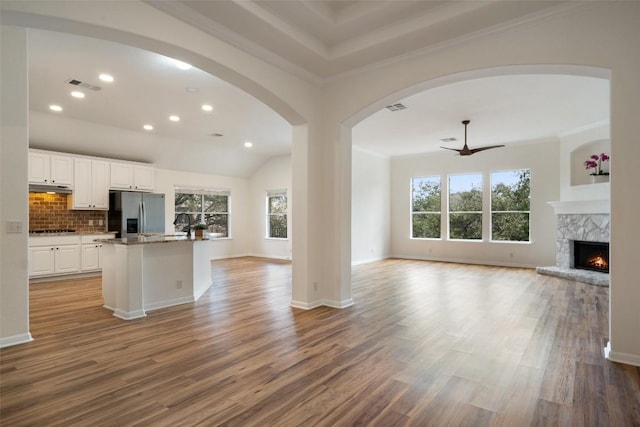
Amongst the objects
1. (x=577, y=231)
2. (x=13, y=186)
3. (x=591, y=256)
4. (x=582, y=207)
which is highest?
(x=13, y=186)

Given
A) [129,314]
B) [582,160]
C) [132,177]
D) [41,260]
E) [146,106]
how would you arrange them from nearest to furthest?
[129,314] → [146,106] → [41,260] → [582,160] → [132,177]

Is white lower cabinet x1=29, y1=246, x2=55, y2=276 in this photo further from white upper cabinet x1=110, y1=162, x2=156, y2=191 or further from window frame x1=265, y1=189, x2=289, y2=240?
window frame x1=265, y1=189, x2=289, y2=240

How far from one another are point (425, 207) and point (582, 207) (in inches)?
149

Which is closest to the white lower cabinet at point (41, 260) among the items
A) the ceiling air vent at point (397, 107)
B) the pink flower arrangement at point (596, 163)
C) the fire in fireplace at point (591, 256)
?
the ceiling air vent at point (397, 107)

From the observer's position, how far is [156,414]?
6.84 ft

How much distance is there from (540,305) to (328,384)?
3811mm

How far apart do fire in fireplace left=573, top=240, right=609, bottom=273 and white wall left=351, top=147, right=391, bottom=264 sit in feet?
15.1

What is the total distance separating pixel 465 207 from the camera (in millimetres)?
9312

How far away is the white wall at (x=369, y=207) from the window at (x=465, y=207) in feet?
6.12

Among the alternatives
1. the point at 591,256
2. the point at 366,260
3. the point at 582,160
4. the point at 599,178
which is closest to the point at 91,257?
the point at 366,260

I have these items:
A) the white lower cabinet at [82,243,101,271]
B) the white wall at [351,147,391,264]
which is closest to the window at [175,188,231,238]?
the white lower cabinet at [82,243,101,271]

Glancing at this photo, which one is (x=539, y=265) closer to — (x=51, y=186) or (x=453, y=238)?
(x=453, y=238)

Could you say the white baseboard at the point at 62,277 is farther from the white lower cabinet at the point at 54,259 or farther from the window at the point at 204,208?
the window at the point at 204,208

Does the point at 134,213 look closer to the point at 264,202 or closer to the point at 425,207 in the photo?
the point at 264,202
